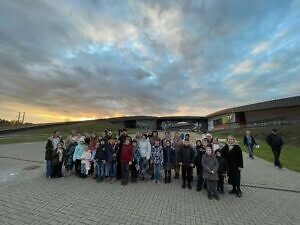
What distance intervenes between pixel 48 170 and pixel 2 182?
5.10ft

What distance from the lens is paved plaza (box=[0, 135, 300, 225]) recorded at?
4602 millimetres

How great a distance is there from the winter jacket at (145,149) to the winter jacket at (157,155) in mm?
164

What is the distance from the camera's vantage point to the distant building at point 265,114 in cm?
4494

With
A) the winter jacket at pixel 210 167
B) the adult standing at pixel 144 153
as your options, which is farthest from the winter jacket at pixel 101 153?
the winter jacket at pixel 210 167

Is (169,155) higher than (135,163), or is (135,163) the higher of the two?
(169,155)

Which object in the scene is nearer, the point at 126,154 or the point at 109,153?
the point at 126,154

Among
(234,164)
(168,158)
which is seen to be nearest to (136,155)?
(168,158)

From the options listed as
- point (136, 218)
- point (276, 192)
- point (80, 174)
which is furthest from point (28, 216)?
point (276, 192)

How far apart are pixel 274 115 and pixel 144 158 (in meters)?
52.2

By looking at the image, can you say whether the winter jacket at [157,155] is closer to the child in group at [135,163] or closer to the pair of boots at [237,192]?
the child in group at [135,163]

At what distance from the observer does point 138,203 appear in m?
5.49

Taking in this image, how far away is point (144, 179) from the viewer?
800cm

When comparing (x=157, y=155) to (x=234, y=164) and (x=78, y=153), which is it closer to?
(x=234, y=164)

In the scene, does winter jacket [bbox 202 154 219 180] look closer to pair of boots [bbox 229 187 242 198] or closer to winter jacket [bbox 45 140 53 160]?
pair of boots [bbox 229 187 242 198]
